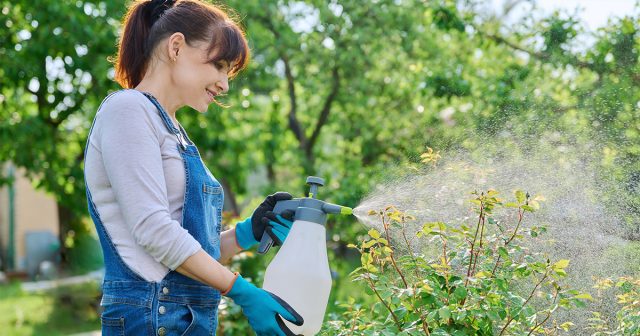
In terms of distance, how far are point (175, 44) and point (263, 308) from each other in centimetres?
67

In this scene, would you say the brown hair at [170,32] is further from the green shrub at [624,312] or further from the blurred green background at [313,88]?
the blurred green background at [313,88]

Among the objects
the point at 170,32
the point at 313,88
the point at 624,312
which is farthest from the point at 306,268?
the point at 313,88

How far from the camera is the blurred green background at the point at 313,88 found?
19.7 feet

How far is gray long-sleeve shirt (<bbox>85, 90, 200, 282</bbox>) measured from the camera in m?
1.81

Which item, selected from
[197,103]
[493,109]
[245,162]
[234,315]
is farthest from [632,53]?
[245,162]

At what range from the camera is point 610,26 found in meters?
5.09

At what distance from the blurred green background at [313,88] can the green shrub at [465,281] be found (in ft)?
9.51

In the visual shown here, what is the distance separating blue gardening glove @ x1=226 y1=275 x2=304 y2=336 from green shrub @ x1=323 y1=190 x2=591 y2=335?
460mm

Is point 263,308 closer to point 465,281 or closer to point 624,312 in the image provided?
point 465,281

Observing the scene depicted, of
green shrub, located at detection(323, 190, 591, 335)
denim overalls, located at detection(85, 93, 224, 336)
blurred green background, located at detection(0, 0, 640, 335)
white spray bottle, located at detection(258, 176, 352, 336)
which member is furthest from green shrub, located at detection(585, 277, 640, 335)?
blurred green background, located at detection(0, 0, 640, 335)

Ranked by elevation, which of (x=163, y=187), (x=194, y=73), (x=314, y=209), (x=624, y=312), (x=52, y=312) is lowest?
(x=52, y=312)

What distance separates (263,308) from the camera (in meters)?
1.91

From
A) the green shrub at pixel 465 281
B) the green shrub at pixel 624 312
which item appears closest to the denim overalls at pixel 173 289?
the green shrub at pixel 465 281

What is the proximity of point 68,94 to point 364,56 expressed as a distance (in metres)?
3.23
